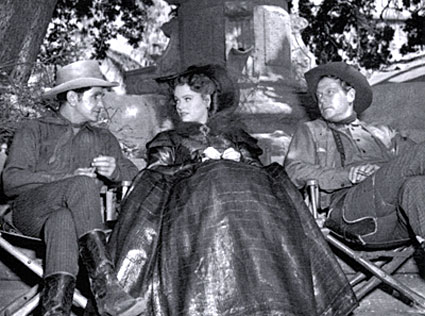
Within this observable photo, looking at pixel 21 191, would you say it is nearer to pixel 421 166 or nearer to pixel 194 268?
pixel 194 268

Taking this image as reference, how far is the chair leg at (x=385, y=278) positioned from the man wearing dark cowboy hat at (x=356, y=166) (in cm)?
8

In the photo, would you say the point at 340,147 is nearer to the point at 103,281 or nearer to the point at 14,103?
the point at 103,281

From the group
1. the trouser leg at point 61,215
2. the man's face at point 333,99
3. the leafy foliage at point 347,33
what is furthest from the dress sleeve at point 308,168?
the leafy foliage at point 347,33

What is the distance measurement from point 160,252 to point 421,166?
1.52 metres

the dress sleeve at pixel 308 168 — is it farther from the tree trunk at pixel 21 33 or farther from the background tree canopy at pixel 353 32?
the background tree canopy at pixel 353 32

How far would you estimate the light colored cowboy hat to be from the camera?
5.41m

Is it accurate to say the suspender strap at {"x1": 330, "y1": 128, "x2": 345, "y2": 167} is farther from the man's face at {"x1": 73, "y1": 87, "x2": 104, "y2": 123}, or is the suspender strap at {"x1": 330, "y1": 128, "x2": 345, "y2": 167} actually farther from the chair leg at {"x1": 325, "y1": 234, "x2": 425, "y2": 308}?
the man's face at {"x1": 73, "y1": 87, "x2": 104, "y2": 123}

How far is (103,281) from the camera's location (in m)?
4.24

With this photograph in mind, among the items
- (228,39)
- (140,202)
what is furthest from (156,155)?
(228,39)

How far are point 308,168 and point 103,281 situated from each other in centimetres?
169

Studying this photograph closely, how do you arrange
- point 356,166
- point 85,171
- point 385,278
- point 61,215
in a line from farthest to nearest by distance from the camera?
point 356,166 → point 85,171 → point 385,278 → point 61,215

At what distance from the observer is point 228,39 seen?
8.77 metres

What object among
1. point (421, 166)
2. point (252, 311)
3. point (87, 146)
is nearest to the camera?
point (252, 311)

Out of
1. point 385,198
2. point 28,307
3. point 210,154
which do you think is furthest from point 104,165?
point 385,198
